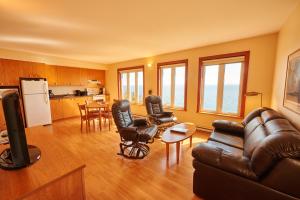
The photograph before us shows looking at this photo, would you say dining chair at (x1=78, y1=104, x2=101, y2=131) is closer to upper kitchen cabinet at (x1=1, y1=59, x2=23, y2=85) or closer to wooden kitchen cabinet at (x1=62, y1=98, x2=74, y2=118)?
wooden kitchen cabinet at (x1=62, y1=98, x2=74, y2=118)

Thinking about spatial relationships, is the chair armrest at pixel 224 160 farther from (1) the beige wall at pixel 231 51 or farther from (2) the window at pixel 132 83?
(2) the window at pixel 132 83

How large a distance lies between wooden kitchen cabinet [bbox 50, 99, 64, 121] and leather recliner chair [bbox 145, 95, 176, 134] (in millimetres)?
3430

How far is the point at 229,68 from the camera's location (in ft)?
11.8

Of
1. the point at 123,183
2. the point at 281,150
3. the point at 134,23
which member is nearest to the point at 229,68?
the point at 134,23

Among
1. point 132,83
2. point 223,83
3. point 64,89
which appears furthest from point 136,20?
point 64,89

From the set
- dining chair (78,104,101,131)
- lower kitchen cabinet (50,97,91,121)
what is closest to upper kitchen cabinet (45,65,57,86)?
lower kitchen cabinet (50,97,91,121)

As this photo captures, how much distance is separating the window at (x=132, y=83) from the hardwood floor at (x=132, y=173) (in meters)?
2.79

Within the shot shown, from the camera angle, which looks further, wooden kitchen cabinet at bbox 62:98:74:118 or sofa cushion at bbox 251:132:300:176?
wooden kitchen cabinet at bbox 62:98:74:118

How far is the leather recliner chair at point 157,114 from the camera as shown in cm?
375

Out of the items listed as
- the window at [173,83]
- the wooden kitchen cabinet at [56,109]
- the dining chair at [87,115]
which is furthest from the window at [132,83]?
the wooden kitchen cabinet at [56,109]

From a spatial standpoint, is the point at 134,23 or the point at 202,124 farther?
the point at 202,124

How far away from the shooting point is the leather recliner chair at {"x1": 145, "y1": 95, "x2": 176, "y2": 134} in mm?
3754

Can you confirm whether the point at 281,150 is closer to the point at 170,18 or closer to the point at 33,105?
the point at 170,18

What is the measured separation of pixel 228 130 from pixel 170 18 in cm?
230
